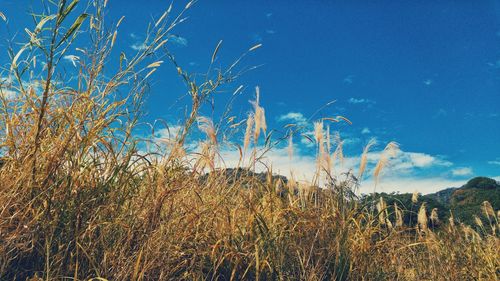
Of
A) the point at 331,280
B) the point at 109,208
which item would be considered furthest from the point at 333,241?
the point at 109,208

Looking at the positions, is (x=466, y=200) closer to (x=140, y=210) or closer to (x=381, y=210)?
(x=381, y=210)

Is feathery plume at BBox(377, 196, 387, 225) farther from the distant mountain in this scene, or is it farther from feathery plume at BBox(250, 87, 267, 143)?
the distant mountain

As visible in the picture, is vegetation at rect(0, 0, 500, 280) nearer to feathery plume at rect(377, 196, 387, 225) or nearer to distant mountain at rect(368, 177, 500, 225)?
feathery plume at rect(377, 196, 387, 225)

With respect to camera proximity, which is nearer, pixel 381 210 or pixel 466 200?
pixel 381 210

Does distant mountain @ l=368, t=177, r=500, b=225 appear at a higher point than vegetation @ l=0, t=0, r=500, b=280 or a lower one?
higher

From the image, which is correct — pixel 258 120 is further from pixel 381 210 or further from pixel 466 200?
pixel 466 200

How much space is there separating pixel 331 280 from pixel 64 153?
6.06 feet

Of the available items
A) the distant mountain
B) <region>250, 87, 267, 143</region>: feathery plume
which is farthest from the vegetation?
the distant mountain

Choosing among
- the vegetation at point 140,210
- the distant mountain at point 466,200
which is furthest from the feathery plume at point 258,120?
the distant mountain at point 466,200

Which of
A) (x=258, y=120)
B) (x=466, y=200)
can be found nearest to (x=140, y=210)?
(x=258, y=120)

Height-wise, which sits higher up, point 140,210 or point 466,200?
point 466,200

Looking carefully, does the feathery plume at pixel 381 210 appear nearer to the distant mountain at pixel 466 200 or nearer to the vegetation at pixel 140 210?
the vegetation at pixel 140 210

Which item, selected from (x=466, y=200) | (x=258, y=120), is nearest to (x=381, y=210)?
(x=258, y=120)

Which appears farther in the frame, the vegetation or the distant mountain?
the distant mountain
